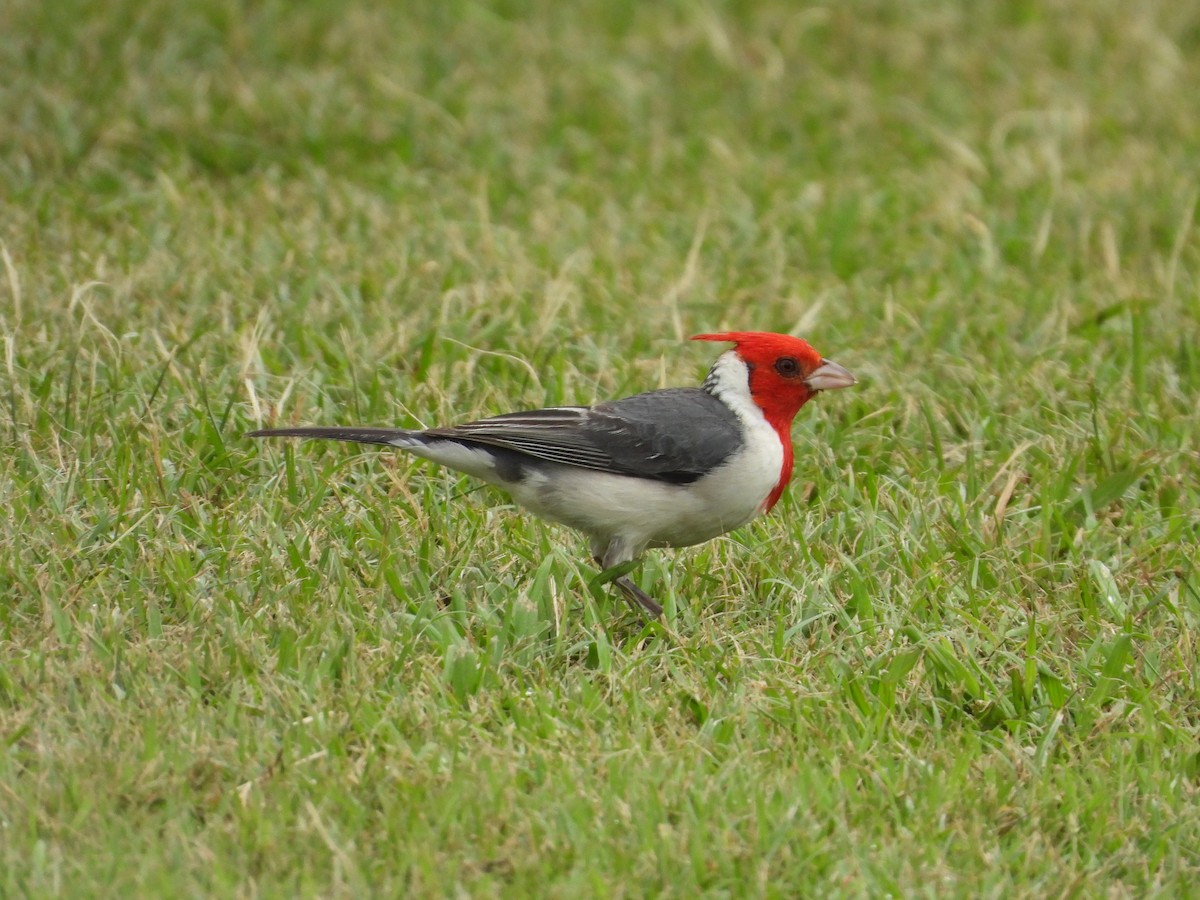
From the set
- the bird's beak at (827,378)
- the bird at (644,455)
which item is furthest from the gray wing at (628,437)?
the bird's beak at (827,378)

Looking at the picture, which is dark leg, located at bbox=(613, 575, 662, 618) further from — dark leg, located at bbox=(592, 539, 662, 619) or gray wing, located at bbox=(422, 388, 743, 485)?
gray wing, located at bbox=(422, 388, 743, 485)

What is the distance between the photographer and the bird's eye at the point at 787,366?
15.9 feet

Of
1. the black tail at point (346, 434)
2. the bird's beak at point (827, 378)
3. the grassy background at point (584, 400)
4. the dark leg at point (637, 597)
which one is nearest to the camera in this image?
the grassy background at point (584, 400)

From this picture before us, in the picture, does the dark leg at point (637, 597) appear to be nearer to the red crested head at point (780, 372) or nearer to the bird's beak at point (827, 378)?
the red crested head at point (780, 372)

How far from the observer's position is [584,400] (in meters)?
5.73

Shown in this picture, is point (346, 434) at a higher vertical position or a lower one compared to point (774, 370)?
lower

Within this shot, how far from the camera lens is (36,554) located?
4516 millimetres

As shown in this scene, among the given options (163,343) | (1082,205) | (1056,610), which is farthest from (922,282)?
(163,343)

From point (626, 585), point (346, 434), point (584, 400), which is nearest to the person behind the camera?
point (346, 434)

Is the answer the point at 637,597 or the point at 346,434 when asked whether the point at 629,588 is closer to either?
the point at 637,597

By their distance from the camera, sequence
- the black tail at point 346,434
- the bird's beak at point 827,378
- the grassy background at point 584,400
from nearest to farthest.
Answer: the grassy background at point 584,400, the black tail at point 346,434, the bird's beak at point 827,378

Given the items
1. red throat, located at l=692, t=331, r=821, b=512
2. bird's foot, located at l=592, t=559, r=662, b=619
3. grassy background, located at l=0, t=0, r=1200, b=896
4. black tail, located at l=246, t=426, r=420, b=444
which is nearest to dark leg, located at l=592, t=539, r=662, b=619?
bird's foot, located at l=592, t=559, r=662, b=619

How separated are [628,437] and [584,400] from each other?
1048 mm

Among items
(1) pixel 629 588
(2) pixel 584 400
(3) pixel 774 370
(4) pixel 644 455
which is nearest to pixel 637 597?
(1) pixel 629 588
